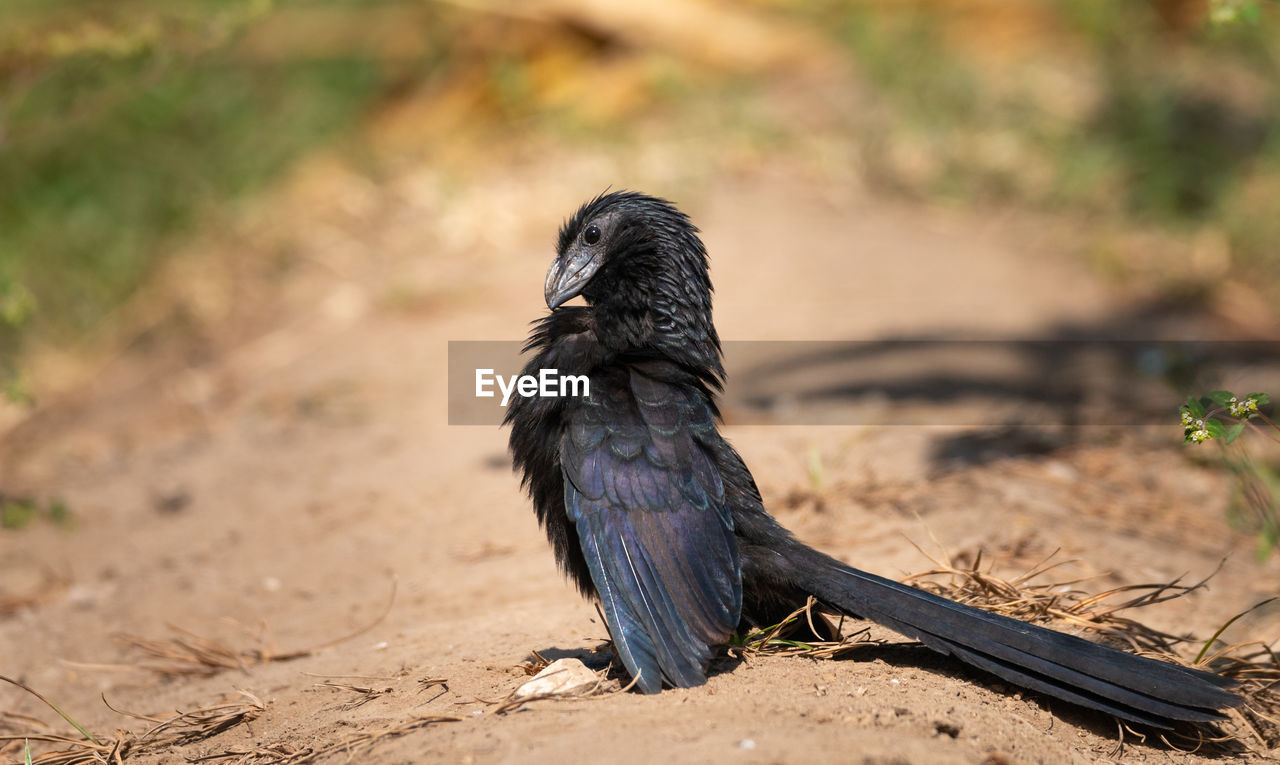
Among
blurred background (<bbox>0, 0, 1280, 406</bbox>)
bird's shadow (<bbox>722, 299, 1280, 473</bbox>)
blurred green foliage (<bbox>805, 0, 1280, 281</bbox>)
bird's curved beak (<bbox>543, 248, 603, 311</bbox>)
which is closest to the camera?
bird's curved beak (<bbox>543, 248, 603, 311</bbox>)

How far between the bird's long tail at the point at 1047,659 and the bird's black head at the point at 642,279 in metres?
0.83

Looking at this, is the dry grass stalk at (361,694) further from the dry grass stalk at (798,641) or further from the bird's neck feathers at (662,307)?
the bird's neck feathers at (662,307)

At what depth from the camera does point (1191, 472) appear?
16.7 feet

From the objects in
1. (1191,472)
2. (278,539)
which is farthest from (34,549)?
(1191,472)

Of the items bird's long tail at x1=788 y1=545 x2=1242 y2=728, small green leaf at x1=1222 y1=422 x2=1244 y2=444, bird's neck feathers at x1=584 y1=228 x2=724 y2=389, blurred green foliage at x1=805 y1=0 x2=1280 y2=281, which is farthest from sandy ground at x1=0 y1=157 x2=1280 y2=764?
bird's neck feathers at x1=584 y1=228 x2=724 y2=389

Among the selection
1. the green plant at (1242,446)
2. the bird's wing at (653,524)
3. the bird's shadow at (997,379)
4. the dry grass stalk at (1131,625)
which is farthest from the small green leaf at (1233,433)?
the bird's shadow at (997,379)

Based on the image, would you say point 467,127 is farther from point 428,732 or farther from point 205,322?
point 428,732

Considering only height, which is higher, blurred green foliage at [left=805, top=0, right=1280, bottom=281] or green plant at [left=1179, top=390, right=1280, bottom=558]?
blurred green foliage at [left=805, top=0, right=1280, bottom=281]

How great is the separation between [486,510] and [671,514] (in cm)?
210

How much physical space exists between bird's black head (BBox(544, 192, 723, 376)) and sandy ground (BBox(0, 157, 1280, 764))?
3.07 ft

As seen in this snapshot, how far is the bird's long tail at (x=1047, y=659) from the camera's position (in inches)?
102

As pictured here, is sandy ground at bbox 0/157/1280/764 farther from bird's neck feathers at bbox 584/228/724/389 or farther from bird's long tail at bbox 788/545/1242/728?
bird's neck feathers at bbox 584/228/724/389

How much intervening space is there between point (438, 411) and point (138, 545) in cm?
169

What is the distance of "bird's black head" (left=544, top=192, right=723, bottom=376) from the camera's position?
3.16 metres
